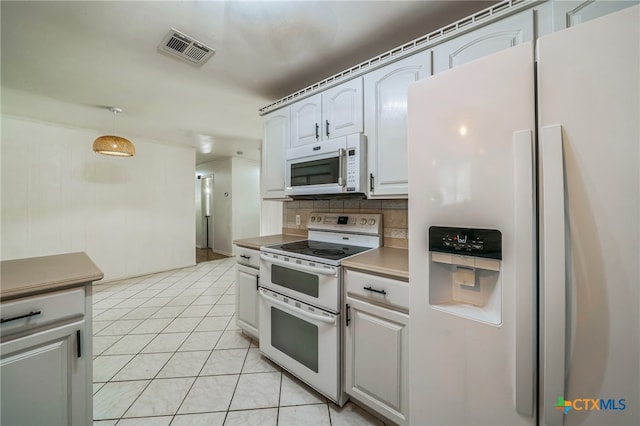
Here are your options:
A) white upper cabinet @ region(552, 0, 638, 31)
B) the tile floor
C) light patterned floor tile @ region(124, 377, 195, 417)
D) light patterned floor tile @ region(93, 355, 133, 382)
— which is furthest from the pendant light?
white upper cabinet @ region(552, 0, 638, 31)

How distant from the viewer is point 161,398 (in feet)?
5.04

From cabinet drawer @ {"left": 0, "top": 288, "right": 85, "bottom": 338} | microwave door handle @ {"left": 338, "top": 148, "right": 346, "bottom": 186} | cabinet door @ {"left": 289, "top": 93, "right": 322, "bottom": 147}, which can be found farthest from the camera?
cabinet door @ {"left": 289, "top": 93, "right": 322, "bottom": 147}

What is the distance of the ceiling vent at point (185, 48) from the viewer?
158cm

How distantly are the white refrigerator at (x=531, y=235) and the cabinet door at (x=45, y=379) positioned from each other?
148 centimetres

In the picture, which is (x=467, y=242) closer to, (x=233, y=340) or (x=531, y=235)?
(x=531, y=235)

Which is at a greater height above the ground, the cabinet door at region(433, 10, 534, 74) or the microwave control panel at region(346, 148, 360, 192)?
the cabinet door at region(433, 10, 534, 74)

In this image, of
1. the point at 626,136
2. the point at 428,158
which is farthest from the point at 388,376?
the point at 626,136

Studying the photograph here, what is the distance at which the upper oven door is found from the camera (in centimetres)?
140

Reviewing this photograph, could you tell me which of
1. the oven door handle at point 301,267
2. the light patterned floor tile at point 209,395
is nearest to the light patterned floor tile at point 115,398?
the light patterned floor tile at point 209,395

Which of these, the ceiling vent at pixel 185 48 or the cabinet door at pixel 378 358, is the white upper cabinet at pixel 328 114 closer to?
the ceiling vent at pixel 185 48

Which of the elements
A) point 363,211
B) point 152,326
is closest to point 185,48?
point 363,211

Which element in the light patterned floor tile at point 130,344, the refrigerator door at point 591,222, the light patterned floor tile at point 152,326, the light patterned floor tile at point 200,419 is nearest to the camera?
the refrigerator door at point 591,222

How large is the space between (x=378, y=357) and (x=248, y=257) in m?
1.25

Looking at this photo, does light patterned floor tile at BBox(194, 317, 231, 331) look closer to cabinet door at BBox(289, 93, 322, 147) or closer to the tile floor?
the tile floor
